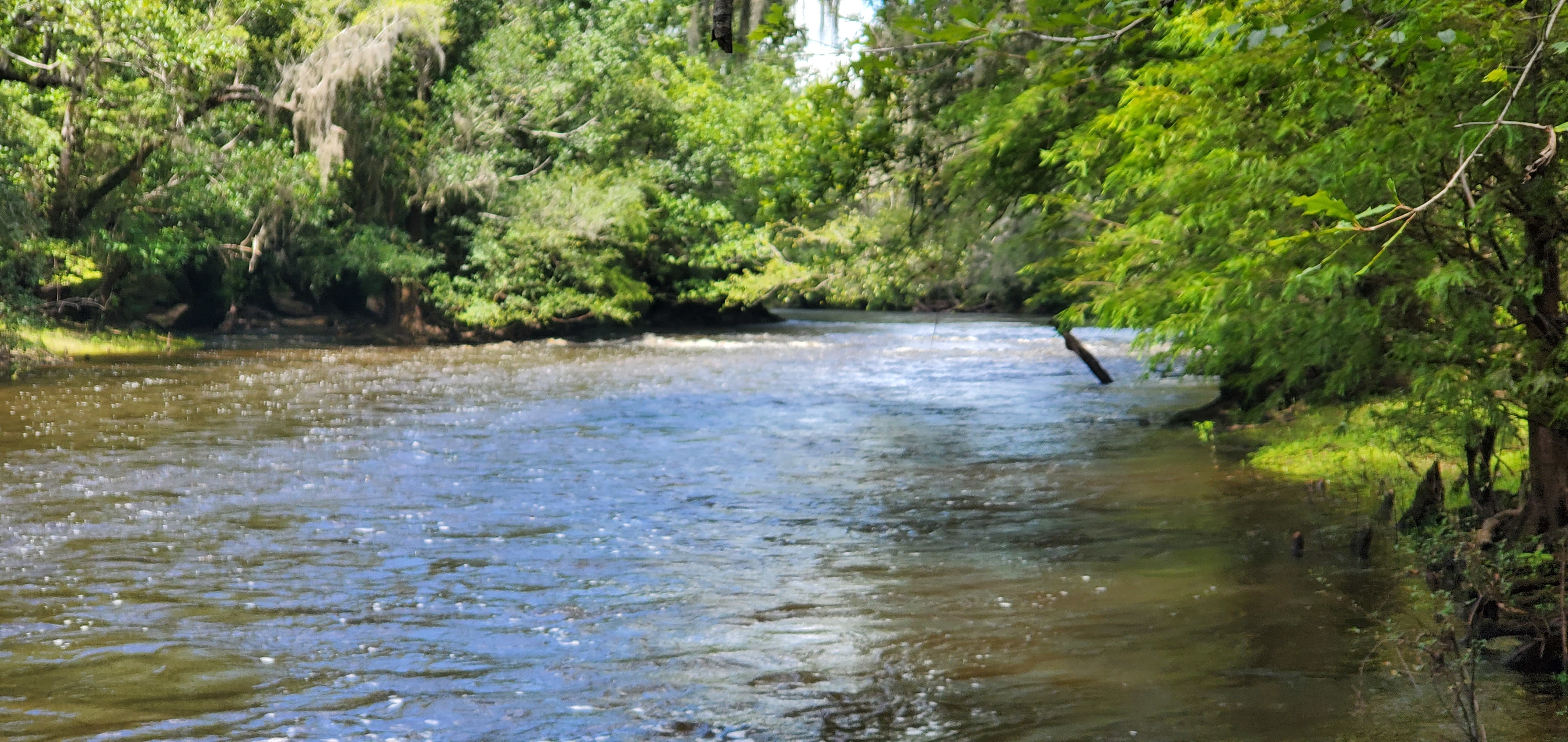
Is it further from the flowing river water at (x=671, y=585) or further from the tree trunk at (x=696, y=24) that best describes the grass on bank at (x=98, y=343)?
the tree trunk at (x=696, y=24)

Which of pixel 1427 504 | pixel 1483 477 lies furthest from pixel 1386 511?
pixel 1483 477

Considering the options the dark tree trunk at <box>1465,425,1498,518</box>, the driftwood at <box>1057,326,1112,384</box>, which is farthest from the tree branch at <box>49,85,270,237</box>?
the dark tree trunk at <box>1465,425,1498,518</box>

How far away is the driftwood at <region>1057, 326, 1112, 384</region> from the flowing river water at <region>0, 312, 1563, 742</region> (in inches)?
101

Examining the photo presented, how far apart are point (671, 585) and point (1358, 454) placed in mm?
7888

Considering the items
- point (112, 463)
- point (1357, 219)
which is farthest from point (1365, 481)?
point (112, 463)

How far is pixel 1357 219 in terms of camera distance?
4.15 metres

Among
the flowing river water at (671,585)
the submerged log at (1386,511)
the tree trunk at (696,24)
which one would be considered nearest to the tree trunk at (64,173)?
the flowing river water at (671,585)

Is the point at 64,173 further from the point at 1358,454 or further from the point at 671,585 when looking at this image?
the point at 1358,454

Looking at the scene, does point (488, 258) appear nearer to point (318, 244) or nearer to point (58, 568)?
point (318, 244)

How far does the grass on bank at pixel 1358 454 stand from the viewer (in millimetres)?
11555

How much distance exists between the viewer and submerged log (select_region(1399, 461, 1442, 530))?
10492 millimetres

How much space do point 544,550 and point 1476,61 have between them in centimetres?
795

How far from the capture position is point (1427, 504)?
1073cm

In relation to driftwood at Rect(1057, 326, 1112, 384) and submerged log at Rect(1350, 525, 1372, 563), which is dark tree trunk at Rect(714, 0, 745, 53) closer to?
submerged log at Rect(1350, 525, 1372, 563)
